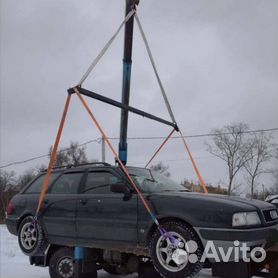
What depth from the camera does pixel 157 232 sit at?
223 inches

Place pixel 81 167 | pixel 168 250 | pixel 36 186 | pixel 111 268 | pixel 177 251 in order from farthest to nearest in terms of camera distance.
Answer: pixel 36 186 → pixel 111 268 → pixel 81 167 → pixel 168 250 → pixel 177 251

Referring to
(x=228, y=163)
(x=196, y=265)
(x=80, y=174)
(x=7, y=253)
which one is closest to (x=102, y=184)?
(x=80, y=174)

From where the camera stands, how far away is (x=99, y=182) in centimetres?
668

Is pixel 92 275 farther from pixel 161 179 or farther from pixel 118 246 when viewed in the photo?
pixel 161 179

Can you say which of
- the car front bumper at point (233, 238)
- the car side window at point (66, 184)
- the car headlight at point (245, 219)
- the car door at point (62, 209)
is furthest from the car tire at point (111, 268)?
the car headlight at point (245, 219)

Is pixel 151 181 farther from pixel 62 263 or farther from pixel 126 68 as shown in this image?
pixel 126 68

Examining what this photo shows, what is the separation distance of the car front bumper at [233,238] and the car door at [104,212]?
42.3 inches

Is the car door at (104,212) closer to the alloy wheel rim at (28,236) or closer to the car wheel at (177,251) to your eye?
the car wheel at (177,251)

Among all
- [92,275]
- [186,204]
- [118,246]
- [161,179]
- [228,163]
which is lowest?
[92,275]

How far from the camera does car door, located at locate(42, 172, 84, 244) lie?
671 cm

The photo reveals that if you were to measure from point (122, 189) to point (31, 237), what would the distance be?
208 cm

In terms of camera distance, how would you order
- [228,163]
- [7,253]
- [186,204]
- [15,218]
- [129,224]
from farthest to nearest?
[228,163] < [7,253] < [15,218] < [129,224] < [186,204]

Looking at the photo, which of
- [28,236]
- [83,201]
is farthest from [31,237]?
Result: [83,201]

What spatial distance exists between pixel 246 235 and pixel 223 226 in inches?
11.1
